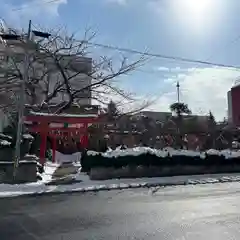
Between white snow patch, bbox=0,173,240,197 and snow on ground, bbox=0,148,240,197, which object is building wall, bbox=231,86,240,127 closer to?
snow on ground, bbox=0,148,240,197

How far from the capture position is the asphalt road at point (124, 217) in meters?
6.60

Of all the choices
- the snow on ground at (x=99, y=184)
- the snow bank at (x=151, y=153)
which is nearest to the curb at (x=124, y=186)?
the snow on ground at (x=99, y=184)

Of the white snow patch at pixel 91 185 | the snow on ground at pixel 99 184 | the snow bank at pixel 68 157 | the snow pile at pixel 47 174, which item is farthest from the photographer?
the snow bank at pixel 68 157

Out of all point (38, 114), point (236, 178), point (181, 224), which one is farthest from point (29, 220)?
point (38, 114)

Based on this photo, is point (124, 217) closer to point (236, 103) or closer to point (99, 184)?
point (99, 184)

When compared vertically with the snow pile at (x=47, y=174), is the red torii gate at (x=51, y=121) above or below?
above

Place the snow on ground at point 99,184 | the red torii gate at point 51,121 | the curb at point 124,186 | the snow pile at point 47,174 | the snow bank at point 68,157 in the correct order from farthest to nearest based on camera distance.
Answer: the snow bank at point 68,157 < the red torii gate at point 51,121 < the snow pile at point 47,174 < the snow on ground at point 99,184 < the curb at point 124,186

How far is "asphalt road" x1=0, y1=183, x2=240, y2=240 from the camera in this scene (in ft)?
21.7

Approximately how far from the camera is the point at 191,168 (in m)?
19.9

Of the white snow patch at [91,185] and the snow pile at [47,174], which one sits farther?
the snow pile at [47,174]

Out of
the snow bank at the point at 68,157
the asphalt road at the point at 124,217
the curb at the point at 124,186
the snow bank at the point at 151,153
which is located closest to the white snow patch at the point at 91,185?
the curb at the point at 124,186

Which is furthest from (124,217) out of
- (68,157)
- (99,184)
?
(68,157)

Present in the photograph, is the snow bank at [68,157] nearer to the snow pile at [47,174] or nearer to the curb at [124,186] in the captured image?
the snow pile at [47,174]

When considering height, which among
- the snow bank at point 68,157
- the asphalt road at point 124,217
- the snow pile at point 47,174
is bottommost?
the asphalt road at point 124,217
